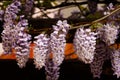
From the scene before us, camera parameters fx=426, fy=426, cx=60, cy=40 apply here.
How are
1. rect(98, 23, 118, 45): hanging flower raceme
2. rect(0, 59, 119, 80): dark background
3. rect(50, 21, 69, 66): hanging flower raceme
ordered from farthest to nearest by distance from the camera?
rect(0, 59, 119, 80): dark background < rect(98, 23, 118, 45): hanging flower raceme < rect(50, 21, 69, 66): hanging flower raceme

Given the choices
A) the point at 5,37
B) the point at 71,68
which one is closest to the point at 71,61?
the point at 71,68

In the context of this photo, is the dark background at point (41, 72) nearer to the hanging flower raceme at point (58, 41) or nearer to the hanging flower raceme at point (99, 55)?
the hanging flower raceme at point (99, 55)

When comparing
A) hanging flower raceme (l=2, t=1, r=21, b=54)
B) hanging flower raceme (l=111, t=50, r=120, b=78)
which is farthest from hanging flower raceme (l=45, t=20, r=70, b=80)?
hanging flower raceme (l=111, t=50, r=120, b=78)

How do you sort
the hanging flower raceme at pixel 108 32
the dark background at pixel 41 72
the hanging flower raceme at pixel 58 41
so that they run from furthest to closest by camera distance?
the dark background at pixel 41 72, the hanging flower raceme at pixel 108 32, the hanging flower raceme at pixel 58 41

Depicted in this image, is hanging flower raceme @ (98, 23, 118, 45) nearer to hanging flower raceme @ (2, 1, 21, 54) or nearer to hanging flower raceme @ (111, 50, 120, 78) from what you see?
hanging flower raceme @ (111, 50, 120, 78)

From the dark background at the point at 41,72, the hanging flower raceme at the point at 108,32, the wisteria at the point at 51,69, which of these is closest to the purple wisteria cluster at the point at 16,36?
the wisteria at the point at 51,69

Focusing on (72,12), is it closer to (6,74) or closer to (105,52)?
(6,74)
